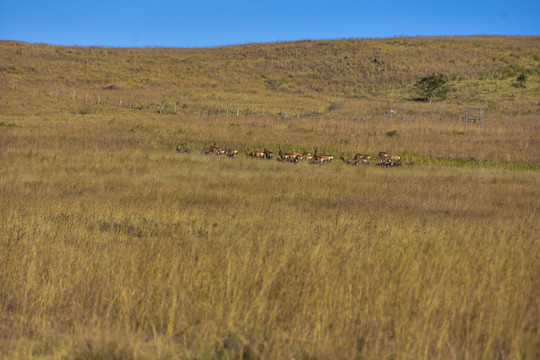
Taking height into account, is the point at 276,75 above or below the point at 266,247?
above

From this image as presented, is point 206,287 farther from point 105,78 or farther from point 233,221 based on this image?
point 105,78

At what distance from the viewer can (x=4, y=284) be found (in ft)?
18.2

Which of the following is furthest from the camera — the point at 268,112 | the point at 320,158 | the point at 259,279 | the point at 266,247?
the point at 268,112

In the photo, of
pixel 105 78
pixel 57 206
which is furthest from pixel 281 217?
pixel 105 78

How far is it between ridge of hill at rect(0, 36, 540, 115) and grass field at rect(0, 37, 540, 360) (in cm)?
2214

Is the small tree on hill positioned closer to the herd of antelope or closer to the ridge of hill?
the ridge of hill

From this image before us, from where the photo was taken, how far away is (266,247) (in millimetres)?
6477

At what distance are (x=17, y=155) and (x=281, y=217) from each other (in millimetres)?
14695

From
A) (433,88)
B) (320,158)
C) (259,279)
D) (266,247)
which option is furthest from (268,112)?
(259,279)

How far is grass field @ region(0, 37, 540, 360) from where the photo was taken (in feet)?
Result: 14.1

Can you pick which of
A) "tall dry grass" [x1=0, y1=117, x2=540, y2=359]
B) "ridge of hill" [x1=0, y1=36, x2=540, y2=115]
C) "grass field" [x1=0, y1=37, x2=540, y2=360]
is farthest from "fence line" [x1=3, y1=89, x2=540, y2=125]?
"tall dry grass" [x1=0, y1=117, x2=540, y2=359]

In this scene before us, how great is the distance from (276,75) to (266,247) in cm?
6825

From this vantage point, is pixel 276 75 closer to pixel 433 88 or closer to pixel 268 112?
pixel 433 88

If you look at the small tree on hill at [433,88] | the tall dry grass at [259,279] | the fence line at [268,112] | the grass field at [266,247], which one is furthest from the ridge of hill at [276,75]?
the tall dry grass at [259,279]
